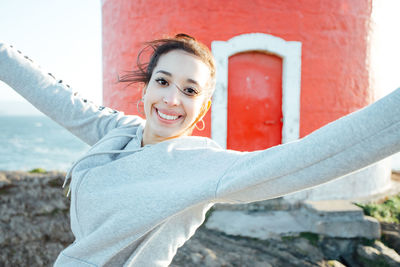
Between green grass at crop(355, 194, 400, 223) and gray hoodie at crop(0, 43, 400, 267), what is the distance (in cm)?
475

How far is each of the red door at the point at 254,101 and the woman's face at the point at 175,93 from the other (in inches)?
154

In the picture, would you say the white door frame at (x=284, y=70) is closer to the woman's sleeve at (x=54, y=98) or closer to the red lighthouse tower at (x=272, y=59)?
the red lighthouse tower at (x=272, y=59)

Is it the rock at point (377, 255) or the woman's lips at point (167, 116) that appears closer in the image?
the woman's lips at point (167, 116)

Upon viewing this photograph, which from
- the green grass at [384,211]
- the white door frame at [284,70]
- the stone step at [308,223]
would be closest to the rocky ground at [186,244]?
the stone step at [308,223]

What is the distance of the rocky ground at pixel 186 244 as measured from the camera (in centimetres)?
308

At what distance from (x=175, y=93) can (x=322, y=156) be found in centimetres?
70

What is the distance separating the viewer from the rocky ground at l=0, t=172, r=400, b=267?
3082mm

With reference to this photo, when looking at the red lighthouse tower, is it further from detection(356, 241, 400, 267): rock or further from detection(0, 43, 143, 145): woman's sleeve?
detection(0, 43, 143, 145): woman's sleeve

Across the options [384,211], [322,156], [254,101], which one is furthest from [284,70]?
[322,156]

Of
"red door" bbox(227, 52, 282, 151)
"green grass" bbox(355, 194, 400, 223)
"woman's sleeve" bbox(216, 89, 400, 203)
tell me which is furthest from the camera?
"red door" bbox(227, 52, 282, 151)

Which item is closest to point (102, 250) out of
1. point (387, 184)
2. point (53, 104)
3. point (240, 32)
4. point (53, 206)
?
point (53, 104)

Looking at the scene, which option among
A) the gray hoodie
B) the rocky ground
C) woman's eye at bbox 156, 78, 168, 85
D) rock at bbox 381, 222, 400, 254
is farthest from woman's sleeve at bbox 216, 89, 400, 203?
rock at bbox 381, 222, 400, 254

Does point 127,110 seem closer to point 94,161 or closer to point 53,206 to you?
point 53,206

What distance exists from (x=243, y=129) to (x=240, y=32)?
1.77 meters
